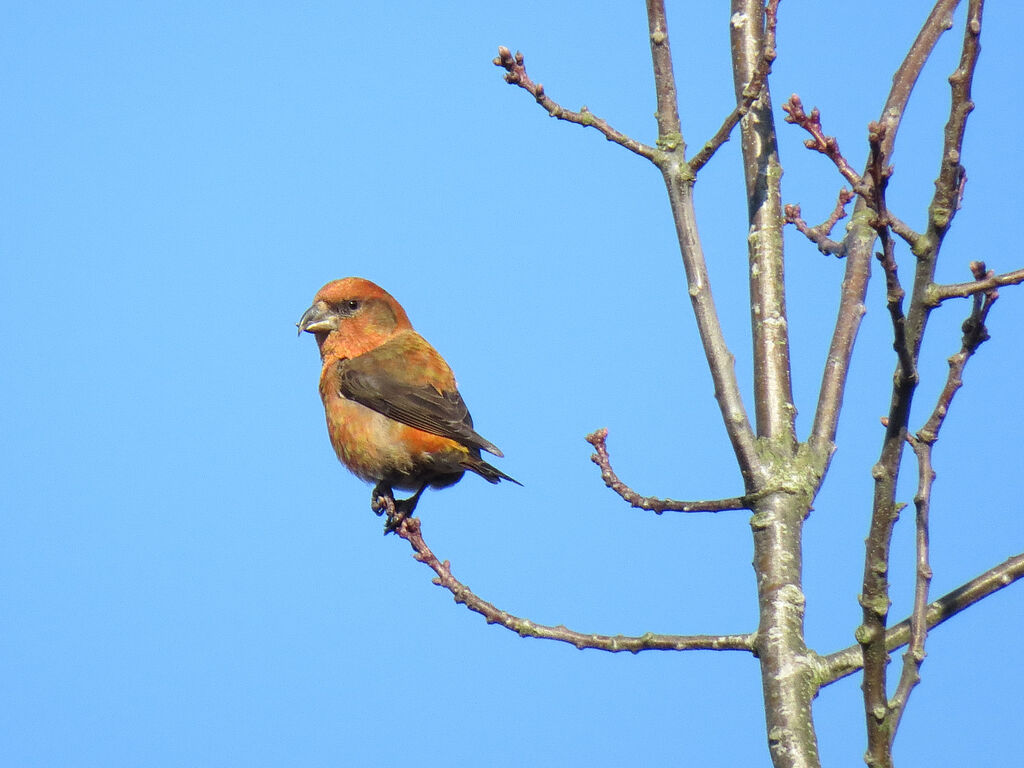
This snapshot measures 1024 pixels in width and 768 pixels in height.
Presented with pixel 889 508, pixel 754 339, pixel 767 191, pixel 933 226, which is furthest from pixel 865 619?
pixel 767 191

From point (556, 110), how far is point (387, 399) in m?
3.36

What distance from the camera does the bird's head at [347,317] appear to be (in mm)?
7352

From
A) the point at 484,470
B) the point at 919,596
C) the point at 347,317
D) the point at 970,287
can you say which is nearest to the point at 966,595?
the point at 919,596

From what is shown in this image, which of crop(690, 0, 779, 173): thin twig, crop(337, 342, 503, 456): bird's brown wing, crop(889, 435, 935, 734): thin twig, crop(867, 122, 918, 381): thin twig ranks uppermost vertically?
crop(337, 342, 503, 456): bird's brown wing

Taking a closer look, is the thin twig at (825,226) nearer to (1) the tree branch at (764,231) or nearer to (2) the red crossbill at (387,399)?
(1) the tree branch at (764,231)

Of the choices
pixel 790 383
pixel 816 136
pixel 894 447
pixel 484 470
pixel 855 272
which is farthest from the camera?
pixel 484 470

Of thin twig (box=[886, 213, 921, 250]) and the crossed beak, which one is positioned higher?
the crossed beak

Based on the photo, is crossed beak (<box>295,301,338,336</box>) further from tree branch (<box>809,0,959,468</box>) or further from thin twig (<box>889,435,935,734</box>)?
thin twig (<box>889,435,935,734</box>)

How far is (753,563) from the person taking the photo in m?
3.11

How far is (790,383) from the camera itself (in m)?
3.42

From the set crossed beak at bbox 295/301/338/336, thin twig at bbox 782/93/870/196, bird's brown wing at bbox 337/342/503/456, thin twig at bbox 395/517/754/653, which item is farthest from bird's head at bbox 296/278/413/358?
thin twig at bbox 782/93/870/196

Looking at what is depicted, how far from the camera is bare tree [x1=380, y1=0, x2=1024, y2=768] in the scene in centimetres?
219

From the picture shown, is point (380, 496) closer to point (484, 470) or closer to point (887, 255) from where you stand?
point (484, 470)

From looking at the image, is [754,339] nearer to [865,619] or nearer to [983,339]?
[983,339]
